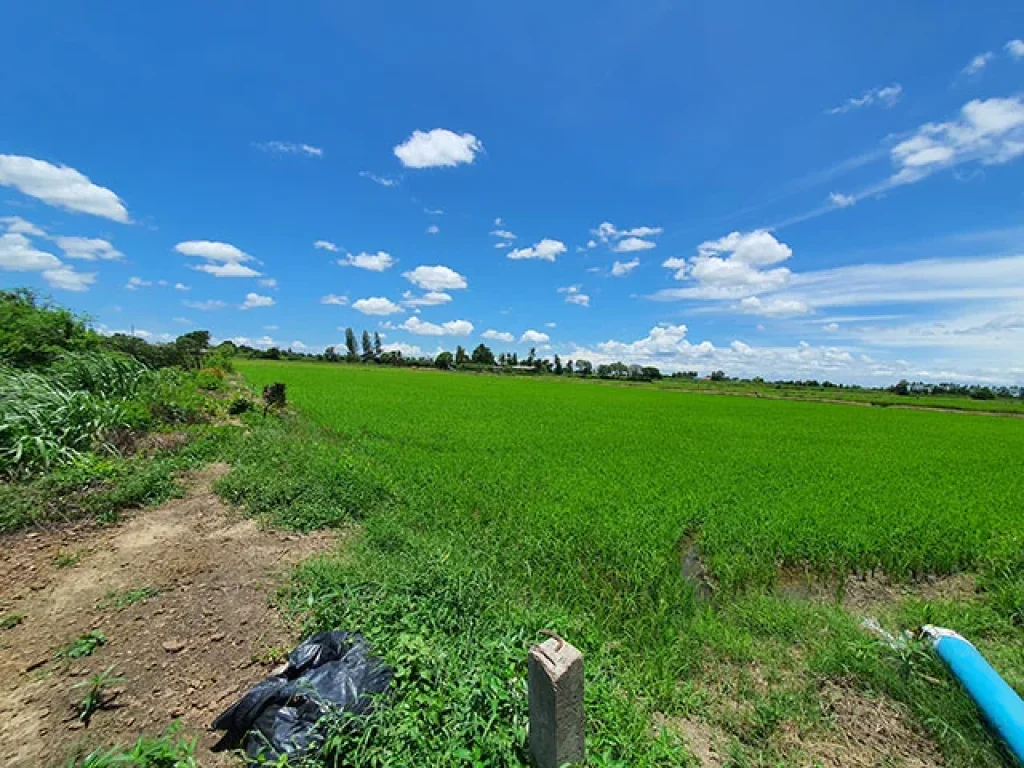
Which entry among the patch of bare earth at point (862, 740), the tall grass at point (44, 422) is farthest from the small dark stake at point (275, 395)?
the patch of bare earth at point (862, 740)

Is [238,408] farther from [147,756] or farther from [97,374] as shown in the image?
[147,756]

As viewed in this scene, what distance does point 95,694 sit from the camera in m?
2.23

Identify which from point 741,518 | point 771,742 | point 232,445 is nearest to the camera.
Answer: point 771,742

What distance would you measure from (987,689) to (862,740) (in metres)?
0.73

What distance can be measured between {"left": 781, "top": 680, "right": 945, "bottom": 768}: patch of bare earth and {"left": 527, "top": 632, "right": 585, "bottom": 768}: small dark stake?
150 cm

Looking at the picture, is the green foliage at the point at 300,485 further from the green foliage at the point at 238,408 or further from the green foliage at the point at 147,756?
the green foliage at the point at 238,408

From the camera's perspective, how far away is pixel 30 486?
453cm

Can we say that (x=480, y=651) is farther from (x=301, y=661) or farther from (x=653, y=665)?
(x=653, y=665)

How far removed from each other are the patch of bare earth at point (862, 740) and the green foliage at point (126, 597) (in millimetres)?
4433

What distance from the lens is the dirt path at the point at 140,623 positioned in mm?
2131

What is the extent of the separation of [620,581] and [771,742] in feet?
6.02

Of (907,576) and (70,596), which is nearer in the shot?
(70,596)

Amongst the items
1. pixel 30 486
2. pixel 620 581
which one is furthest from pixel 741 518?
pixel 30 486

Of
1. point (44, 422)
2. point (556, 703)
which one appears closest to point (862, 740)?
point (556, 703)
